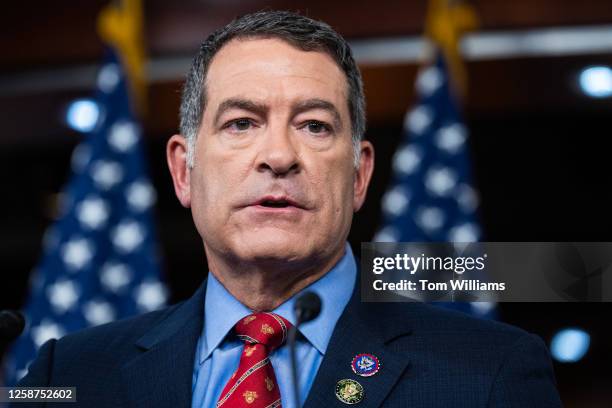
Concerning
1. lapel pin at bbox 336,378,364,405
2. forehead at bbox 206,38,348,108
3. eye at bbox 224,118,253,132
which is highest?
forehead at bbox 206,38,348,108

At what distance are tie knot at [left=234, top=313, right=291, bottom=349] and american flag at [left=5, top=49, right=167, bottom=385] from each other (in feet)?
6.67

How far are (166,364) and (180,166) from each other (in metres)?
0.47

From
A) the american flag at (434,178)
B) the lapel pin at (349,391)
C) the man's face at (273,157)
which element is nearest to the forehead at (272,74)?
the man's face at (273,157)

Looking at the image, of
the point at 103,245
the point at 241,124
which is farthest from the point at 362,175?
the point at 103,245

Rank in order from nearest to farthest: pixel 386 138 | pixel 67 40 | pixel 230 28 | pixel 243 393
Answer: pixel 243 393
pixel 230 28
pixel 67 40
pixel 386 138

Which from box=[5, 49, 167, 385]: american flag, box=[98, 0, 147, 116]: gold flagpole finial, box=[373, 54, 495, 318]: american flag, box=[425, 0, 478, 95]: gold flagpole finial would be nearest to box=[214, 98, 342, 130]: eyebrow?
box=[373, 54, 495, 318]: american flag

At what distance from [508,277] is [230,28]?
80cm

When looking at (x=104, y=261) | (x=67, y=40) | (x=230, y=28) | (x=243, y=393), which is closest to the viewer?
(x=243, y=393)

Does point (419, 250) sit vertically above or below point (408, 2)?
below

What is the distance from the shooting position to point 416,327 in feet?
5.61

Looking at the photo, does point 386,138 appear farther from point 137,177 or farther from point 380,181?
point 137,177

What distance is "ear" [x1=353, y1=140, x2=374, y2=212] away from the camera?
191 cm

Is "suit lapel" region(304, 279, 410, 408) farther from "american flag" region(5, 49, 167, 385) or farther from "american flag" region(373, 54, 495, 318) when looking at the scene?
"american flag" region(5, 49, 167, 385)

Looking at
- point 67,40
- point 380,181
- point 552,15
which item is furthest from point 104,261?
point 380,181
